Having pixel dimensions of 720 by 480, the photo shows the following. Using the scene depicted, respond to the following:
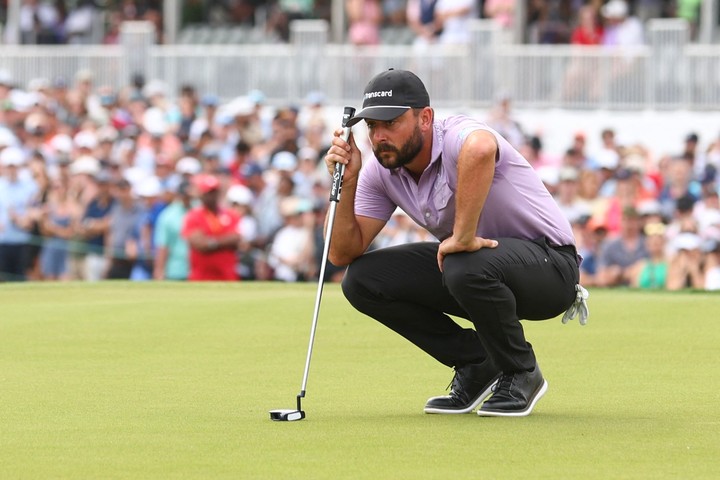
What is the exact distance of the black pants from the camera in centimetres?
685

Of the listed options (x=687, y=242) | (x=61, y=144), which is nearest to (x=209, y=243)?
(x=687, y=242)

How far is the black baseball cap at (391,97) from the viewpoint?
6766 mm

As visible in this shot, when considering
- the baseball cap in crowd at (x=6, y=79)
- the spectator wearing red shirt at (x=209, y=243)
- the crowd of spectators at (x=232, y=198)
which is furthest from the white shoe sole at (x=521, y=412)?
the baseball cap in crowd at (x=6, y=79)

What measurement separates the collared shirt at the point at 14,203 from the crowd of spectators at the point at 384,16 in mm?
8037

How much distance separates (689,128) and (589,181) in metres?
5.81

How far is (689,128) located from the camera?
911 inches

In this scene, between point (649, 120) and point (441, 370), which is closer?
point (441, 370)

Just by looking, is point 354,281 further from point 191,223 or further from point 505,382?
point 191,223

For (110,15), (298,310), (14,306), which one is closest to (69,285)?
(14,306)

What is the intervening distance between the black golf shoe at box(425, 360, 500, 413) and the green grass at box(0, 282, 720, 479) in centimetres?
12

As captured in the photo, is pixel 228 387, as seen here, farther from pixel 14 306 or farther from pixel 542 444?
pixel 14 306

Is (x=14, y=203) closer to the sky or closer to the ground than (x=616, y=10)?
closer to the ground

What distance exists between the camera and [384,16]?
2853 centimetres

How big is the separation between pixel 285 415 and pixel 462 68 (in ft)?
59.9
